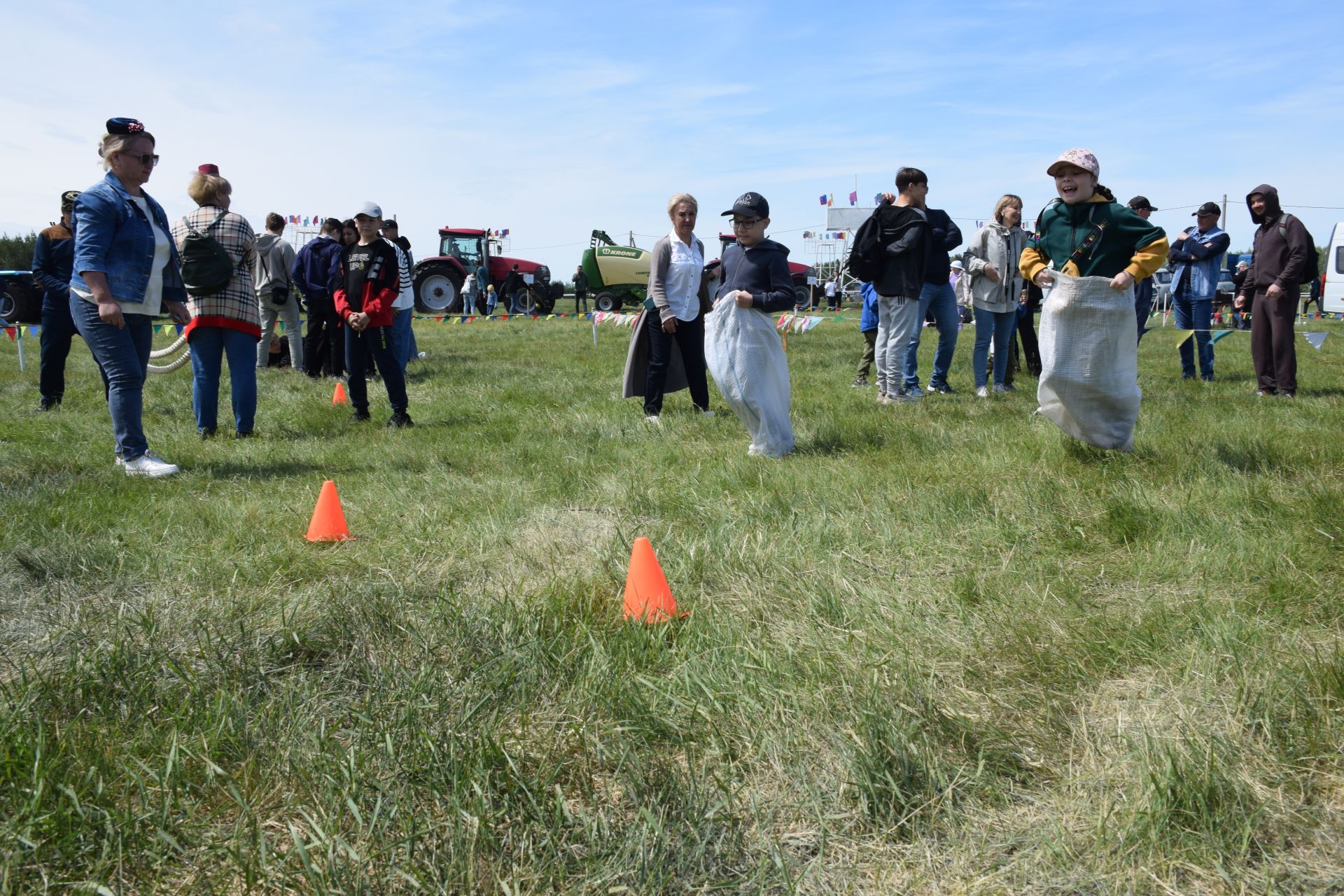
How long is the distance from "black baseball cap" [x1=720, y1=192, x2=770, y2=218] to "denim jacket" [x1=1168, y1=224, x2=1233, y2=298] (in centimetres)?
574

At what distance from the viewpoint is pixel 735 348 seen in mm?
5633

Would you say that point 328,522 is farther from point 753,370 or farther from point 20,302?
point 20,302

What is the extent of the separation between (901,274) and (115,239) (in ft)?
18.9

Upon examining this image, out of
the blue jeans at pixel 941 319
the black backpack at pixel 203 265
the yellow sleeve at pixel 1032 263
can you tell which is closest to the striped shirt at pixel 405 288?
the black backpack at pixel 203 265

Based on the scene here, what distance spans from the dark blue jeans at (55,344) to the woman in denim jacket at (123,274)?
2983 millimetres

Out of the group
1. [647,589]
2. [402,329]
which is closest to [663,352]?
[402,329]

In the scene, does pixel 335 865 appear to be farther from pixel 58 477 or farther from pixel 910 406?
pixel 910 406

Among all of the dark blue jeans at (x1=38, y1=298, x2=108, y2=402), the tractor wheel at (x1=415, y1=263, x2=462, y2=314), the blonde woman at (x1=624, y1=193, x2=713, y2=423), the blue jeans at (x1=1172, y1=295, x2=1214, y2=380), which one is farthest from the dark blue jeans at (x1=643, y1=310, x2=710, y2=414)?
the tractor wheel at (x1=415, y1=263, x2=462, y2=314)

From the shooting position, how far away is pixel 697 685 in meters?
2.49

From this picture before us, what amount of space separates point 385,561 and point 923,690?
2191 millimetres

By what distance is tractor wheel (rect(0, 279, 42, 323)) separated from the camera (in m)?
21.1

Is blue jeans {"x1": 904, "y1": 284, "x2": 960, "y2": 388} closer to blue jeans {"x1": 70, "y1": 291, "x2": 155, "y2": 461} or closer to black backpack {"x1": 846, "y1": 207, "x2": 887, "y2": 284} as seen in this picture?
black backpack {"x1": 846, "y1": 207, "x2": 887, "y2": 284}

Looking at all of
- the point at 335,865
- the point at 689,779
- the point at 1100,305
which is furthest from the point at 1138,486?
the point at 335,865

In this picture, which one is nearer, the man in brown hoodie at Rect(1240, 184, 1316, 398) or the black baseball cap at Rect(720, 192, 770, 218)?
the black baseball cap at Rect(720, 192, 770, 218)
